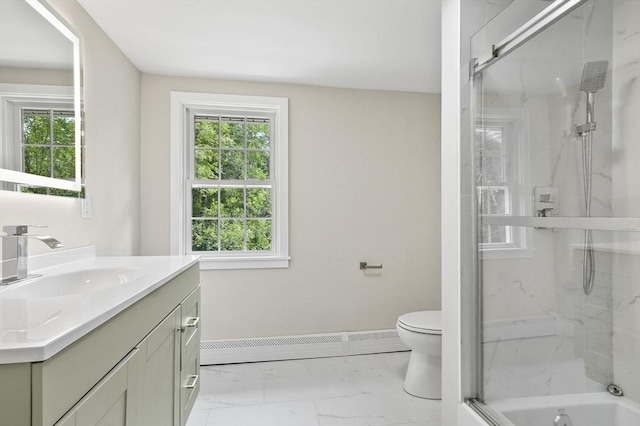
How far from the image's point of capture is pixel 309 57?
240cm

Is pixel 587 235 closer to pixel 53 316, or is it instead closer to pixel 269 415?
pixel 53 316

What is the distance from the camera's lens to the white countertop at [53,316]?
0.58 metres

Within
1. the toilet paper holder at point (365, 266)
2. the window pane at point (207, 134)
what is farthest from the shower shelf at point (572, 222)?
the window pane at point (207, 134)

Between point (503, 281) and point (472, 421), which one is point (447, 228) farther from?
point (472, 421)

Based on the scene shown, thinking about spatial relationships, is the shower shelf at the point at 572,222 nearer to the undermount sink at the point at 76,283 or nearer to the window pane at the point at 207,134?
the undermount sink at the point at 76,283

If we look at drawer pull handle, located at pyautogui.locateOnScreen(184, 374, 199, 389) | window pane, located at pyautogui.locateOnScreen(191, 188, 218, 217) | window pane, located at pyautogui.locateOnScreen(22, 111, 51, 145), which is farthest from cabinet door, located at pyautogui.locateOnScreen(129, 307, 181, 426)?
window pane, located at pyautogui.locateOnScreen(191, 188, 218, 217)

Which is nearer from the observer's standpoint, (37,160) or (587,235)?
(587,235)

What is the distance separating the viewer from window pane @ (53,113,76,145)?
5.09ft

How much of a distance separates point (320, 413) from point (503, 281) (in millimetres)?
1272

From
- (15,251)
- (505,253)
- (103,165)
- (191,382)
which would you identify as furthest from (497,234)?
(103,165)

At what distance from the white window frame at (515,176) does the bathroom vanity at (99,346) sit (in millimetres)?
1374

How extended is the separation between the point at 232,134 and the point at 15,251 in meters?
1.87

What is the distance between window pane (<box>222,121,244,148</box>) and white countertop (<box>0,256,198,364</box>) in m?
1.80

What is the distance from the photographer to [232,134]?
9.51 feet
